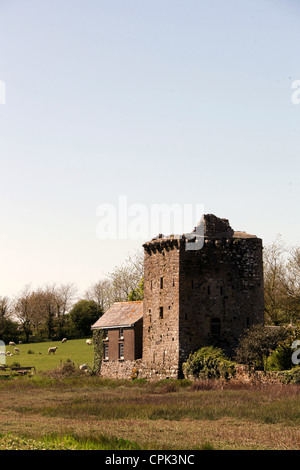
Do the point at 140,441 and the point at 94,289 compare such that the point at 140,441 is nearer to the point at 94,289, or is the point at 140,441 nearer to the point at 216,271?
the point at 216,271

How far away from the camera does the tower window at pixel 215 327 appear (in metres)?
40.7

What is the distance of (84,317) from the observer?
279 ft

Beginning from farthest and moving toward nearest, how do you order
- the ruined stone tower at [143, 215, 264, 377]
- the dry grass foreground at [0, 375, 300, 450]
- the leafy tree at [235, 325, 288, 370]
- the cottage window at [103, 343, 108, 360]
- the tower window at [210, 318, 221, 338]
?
the cottage window at [103, 343, 108, 360] → the tower window at [210, 318, 221, 338] → the ruined stone tower at [143, 215, 264, 377] → the leafy tree at [235, 325, 288, 370] → the dry grass foreground at [0, 375, 300, 450]

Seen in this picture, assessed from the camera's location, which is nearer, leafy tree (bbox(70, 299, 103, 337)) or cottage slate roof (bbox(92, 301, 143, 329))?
cottage slate roof (bbox(92, 301, 143, 329))

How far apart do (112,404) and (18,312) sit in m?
72.6

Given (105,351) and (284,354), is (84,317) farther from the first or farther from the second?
(284,354)

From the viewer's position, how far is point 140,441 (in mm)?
17219

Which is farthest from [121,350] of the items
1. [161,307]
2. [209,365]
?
[209,365]

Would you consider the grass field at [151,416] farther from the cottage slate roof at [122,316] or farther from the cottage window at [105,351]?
the cottage window at [105,351]

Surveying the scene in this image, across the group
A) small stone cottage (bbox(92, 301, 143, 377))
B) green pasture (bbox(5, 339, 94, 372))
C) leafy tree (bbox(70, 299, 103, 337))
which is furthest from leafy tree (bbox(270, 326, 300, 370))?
leafy tree (bbox(70, 299, 103, 337))

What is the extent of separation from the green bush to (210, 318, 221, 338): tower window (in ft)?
5.20

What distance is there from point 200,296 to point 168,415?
1772cm

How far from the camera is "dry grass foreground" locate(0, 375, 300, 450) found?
58.3ft

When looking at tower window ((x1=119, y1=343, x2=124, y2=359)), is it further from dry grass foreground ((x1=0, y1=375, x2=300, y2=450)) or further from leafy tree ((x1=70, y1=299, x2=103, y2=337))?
leafy tree ((x1=70, y1=299, x2=103, y2=337))
